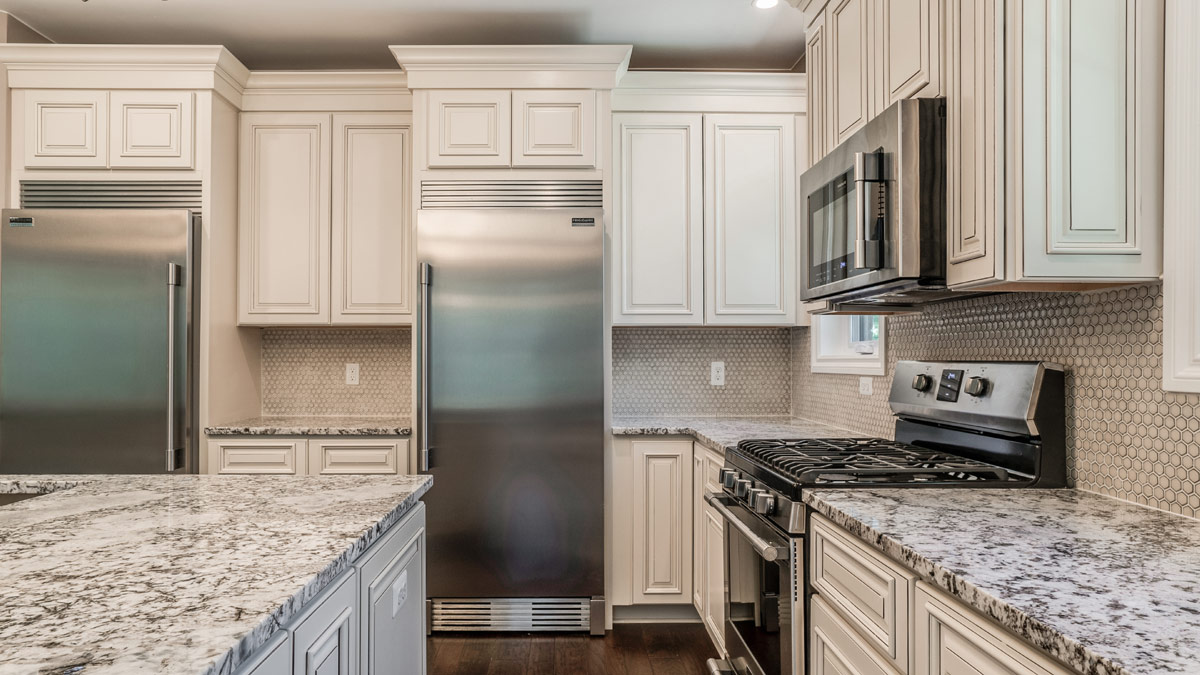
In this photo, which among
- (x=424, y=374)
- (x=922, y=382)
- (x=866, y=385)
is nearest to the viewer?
(x=922, y=382)

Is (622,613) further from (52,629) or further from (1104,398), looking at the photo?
(52,629)

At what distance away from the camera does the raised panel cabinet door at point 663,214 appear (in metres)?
3.17

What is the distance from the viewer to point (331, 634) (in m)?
1.12

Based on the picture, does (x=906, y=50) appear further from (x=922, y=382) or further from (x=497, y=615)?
(x=497, y=615)

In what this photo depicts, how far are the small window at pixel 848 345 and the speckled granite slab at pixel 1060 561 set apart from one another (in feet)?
3.60

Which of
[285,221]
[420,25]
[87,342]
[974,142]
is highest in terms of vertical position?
[420,25]

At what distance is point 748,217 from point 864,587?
2.13m

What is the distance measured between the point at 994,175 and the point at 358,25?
→ 8.88ft

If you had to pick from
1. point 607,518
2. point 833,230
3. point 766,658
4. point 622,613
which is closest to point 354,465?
point 607,518

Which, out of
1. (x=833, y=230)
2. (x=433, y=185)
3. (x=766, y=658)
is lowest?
(x=766, y=658)

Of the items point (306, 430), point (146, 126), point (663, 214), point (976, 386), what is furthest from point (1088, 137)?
point (146, 126)

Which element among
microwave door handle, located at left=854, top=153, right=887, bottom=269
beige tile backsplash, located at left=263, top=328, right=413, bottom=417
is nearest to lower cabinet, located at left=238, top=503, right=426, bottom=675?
microwave door handle, located at left=854, top=153, right=887, bottom=269

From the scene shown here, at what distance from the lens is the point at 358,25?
311 cm

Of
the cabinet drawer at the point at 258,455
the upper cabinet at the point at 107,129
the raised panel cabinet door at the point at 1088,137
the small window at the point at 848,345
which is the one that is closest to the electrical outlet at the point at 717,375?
the small window at the point at 848,345
